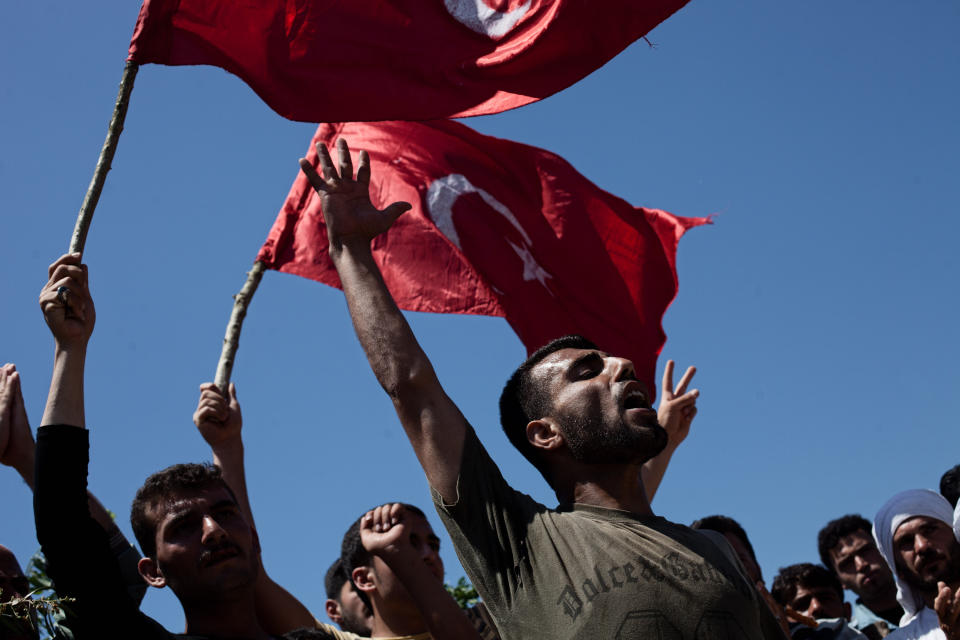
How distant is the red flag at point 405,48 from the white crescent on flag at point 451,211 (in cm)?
130

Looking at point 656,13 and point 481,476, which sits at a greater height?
point 656,13

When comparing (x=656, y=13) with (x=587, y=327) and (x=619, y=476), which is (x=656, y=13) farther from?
(x=619, y=476)

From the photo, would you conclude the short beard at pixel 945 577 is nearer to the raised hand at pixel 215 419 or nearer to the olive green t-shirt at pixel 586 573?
the olive green t-shirt at pixel 586 573

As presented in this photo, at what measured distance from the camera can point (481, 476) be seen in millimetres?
3139

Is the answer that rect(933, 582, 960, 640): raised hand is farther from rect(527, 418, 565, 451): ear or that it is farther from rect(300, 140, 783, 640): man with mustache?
rect(527, 418, 565, 451): ear

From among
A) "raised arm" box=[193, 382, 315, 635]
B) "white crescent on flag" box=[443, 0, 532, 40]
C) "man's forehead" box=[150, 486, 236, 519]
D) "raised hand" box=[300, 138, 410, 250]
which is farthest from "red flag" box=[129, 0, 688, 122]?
"man's forehead" box=[150, 486, 236, 519]

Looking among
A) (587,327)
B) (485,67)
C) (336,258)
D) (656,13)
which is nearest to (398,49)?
(485,67)

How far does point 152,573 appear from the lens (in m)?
3.94

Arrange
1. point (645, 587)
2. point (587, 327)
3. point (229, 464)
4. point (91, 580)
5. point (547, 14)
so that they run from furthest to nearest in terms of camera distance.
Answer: point (587, 327) → point (547, 14) → point (229, 464) → point (91, 580) → point (645, 587)

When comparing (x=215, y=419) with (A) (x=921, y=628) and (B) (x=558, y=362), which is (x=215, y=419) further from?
(A) (x=921, y=628)

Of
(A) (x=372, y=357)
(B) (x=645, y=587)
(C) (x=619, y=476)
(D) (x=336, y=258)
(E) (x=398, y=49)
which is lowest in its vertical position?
(B) (x=645, y=587)

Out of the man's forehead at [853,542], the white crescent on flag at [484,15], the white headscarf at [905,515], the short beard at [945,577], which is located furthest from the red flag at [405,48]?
the man's forehead at [853,542]

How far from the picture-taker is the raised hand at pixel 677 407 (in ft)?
19.1

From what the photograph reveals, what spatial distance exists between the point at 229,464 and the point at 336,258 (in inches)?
83.9
